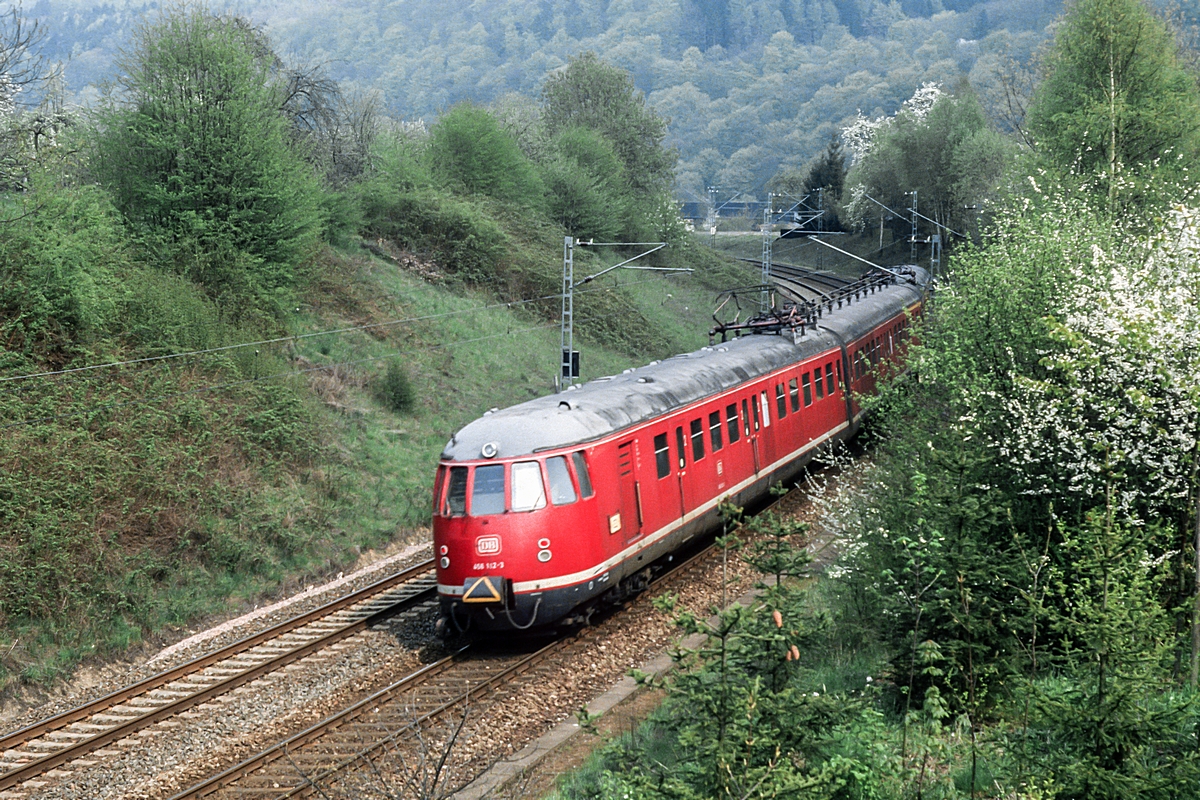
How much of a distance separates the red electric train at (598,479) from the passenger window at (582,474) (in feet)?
0.07

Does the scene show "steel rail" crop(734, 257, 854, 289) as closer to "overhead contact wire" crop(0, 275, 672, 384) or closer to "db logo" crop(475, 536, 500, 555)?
"overhead contact wire" crop(0, 275, 672, 384)

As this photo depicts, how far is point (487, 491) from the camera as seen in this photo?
568 inches

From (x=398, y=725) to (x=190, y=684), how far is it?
3.97 m

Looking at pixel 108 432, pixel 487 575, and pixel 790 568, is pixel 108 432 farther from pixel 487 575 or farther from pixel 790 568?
pixel 790 568

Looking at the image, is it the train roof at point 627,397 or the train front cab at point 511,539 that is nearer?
the train front cab at point 511,539


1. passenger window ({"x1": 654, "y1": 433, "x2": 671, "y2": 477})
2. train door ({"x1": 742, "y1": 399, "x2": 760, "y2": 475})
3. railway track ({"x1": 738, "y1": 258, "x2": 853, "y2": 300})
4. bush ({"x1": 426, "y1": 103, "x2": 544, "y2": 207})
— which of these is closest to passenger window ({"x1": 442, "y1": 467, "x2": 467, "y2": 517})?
passenger window ({"x1": 654, "y1": 433, "x2": 671, "y2": 477})

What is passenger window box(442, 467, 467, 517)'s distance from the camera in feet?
47.4

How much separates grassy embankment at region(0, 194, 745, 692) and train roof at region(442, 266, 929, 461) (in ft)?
22.3

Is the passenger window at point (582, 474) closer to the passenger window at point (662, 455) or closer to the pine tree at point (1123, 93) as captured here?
the passenger window at point (662, 455)

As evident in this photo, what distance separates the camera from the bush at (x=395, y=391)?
1176 inches

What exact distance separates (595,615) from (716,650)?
10036 millimetres

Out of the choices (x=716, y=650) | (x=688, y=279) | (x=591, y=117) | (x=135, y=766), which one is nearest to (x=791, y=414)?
(x=135, y=766)

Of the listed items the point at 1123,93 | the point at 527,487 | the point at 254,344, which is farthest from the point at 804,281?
the point at 527,487

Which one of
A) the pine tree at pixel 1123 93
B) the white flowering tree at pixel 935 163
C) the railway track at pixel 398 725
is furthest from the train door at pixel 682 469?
the white flowering tree at pixel 935 163
